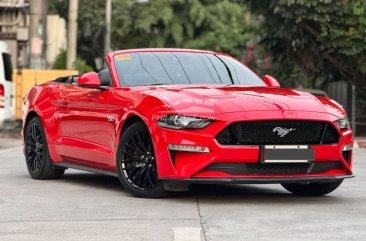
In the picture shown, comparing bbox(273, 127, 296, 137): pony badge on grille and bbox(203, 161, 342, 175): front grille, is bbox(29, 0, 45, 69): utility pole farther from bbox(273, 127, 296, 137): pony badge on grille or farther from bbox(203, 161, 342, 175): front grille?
bbox(273, 127, 296, 137): pony badge on grille

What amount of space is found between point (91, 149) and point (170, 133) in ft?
5.65

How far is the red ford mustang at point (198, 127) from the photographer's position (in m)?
9.04

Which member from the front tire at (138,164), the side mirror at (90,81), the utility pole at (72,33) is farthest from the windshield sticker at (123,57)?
the utility pole at (72,33)

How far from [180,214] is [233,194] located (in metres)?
1.70

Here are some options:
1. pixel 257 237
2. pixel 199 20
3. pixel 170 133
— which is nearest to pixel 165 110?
pixel 170 133

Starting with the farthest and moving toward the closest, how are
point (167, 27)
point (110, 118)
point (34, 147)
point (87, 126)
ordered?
1. point (167, 27)
2. point (34, 147)
3. point (87, 126)
4. point (110, 118)

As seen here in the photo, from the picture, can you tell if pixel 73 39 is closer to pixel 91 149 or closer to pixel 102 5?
pixel 102 5

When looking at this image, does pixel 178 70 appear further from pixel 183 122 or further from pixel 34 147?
pixel 34 147

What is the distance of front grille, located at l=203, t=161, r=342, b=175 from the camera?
905cm

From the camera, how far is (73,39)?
110ft

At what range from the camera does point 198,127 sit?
29.6 feet

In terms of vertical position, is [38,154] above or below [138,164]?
below

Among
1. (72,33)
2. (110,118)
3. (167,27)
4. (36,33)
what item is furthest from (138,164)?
(167,27)

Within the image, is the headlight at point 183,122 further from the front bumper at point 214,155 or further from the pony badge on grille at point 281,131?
the pony badge on grille at point 281,131
